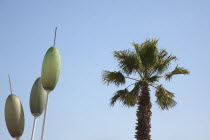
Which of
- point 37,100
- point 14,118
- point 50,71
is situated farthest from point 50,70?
point 14,118

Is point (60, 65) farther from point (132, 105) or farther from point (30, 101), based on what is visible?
point (132, 105)

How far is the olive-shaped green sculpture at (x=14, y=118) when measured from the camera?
905cm

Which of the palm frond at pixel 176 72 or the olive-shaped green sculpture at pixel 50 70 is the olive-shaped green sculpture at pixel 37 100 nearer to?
the olive-shaped green sculpture at pixel 50 70

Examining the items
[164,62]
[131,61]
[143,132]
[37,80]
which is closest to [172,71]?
[164,62]

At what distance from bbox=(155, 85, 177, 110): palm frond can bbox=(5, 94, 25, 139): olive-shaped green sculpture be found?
6429mm

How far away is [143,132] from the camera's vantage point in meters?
13.2

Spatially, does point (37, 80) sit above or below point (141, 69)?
below

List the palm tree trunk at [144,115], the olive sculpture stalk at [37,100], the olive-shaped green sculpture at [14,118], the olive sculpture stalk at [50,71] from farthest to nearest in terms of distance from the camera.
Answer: the palm tree trunk at [144,115] < the olive sculpture stalk at [37,100] < the olive-shaped green sculpture at [14,118] < the olive sculpture stalk at [50,71]

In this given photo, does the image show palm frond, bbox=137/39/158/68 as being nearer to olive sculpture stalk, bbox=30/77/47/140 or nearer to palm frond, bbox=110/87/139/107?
palm frond, bbox=110/87/139/107

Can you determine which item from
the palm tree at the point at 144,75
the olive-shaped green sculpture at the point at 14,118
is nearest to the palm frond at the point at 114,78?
the palm tree at the point at 144,75

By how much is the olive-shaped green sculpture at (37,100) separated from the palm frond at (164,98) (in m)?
5.96

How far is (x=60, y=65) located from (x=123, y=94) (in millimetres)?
6107

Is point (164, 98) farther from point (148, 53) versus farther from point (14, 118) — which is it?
point (14, 118)

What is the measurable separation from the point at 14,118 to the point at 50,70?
61.6 inches
